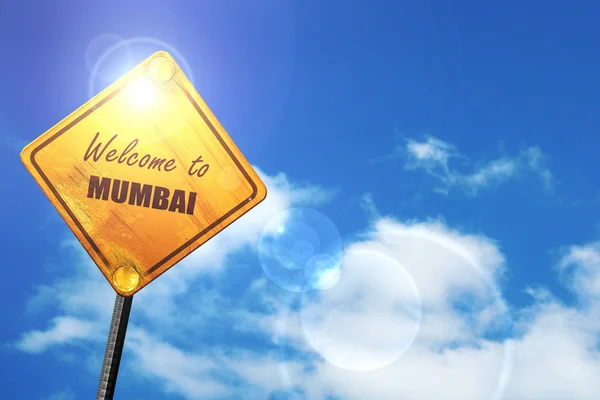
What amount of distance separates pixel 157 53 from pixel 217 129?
48cm

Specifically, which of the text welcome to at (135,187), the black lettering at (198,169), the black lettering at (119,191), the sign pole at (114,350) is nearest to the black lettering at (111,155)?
the text welcome to at (135,187)

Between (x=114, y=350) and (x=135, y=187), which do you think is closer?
(x=114, y=350)

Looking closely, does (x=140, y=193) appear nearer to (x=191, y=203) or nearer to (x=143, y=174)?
(x=143, y=174)

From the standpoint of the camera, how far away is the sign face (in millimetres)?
2574

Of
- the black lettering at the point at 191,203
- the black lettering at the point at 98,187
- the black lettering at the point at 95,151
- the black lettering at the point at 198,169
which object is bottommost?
the black lettering at the point at 191,203

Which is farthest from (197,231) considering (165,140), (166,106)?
(166,106)

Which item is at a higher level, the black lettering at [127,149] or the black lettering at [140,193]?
the black lettering at [127,149]

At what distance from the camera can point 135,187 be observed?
2.61 m

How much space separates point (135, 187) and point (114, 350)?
0.74 metres

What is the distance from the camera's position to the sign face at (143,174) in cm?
257

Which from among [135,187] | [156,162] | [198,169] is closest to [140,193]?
[135,187]

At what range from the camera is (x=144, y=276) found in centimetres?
256

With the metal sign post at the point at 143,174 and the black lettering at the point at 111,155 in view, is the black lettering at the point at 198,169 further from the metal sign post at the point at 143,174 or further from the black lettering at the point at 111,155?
the black lettering at the point at 111,155

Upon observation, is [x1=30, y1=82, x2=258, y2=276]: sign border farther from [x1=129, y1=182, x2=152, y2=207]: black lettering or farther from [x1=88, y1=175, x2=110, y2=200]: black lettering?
[x1=129, y1=182, x2=152, y2=207]: black lettering
